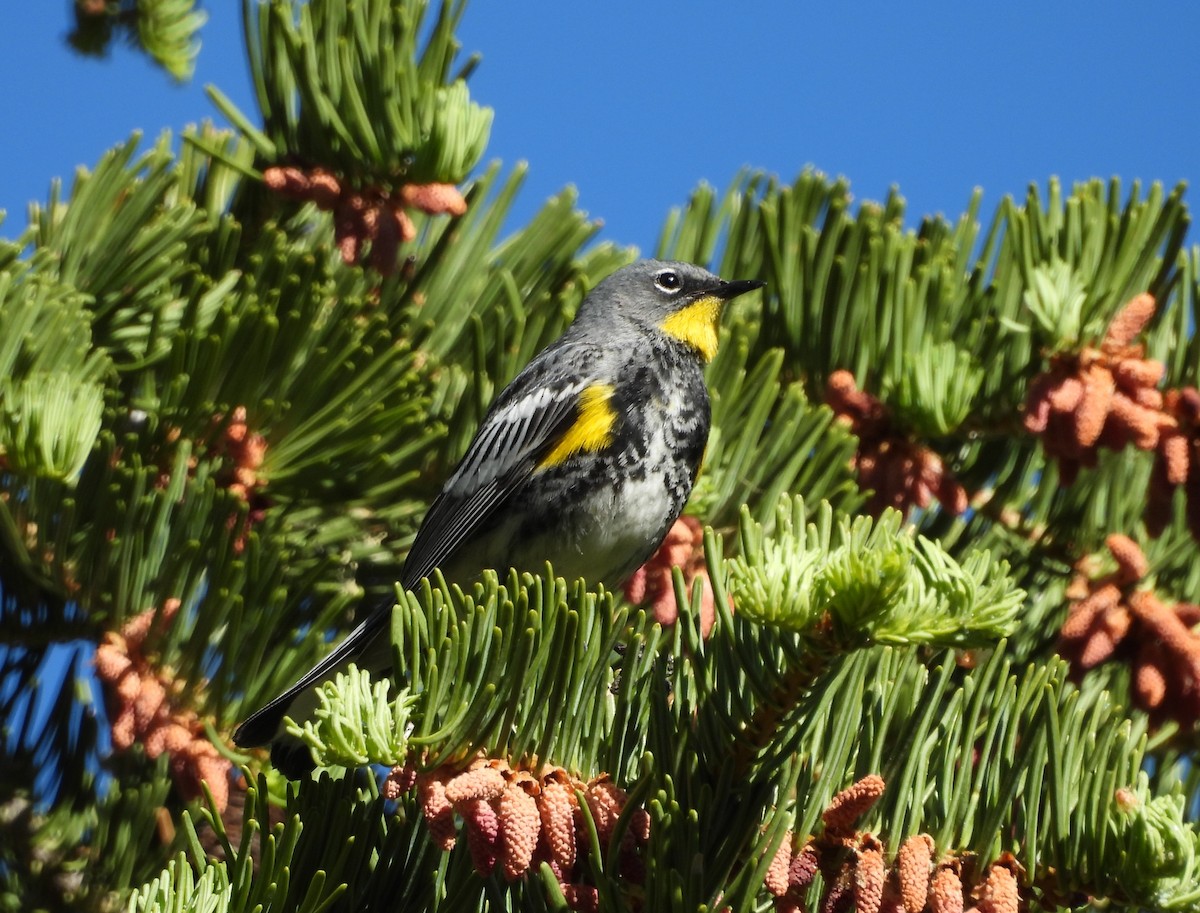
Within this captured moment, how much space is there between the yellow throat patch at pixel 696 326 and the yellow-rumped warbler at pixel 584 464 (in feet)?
0.59

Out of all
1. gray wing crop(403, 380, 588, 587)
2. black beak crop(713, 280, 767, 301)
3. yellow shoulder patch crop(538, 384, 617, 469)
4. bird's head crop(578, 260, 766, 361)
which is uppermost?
bird's head crop(578, 260, 766, 361)

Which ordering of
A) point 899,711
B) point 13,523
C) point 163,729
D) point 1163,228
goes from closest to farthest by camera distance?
point 899,711 → point 163,729 → point 13,523 → point 1163,228

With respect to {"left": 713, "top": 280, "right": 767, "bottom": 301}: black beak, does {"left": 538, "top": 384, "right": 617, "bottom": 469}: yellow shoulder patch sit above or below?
below

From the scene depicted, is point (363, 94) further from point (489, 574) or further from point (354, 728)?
point (354, 728)

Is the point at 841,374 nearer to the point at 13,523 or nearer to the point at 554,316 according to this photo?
the point at 554,316

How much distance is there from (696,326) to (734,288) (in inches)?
28.9

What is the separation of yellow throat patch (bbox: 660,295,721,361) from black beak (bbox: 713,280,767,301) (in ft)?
→ 1.19

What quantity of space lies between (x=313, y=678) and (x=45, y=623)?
0.54m

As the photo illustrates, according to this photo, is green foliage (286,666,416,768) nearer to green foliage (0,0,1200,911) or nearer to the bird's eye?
green foliage (0,0,1200,911)

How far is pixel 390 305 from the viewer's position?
2.57 meters

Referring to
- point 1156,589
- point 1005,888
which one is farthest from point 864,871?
point 1156,589

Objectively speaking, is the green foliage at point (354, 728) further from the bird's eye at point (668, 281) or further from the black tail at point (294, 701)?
the bird's eye at point (668, 281)

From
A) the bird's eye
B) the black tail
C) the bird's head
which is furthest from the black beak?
the black tail

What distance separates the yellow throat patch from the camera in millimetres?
3590
